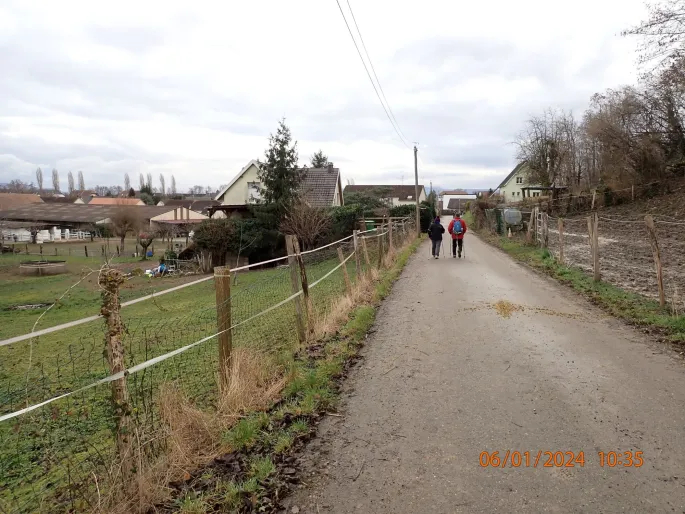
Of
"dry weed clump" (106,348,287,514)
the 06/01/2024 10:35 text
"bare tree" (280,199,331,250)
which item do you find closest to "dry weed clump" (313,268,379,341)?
"dry weed clump" (106,348,287,514)

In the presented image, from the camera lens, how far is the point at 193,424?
144 inches

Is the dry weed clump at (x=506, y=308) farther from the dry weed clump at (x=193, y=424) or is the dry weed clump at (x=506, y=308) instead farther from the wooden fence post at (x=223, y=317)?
the wooden fence post at (x=223, y=317)

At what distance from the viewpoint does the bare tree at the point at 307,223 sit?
27000 millimetres

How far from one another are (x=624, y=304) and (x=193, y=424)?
7.50 metres

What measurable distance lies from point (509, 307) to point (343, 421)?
522 cm

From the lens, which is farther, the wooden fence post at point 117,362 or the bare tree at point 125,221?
the bare tree at point 125,221

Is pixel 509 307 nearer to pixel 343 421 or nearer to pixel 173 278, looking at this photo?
pixel 343 421

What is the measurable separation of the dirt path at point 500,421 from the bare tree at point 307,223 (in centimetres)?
2001

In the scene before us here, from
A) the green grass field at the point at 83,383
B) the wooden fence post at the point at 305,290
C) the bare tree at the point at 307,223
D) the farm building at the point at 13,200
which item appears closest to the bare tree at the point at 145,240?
the bare tree at the point at 307,223

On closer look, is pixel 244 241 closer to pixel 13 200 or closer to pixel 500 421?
pixel 500 421

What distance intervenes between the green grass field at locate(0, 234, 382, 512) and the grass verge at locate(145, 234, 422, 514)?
42cm

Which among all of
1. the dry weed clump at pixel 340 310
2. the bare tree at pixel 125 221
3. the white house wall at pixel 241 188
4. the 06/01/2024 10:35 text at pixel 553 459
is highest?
the white house wall at pixel 241 188

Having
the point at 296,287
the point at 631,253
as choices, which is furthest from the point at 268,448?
the point at 631,253

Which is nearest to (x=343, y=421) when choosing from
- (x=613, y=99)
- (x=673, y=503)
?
(x=673, y=503)
